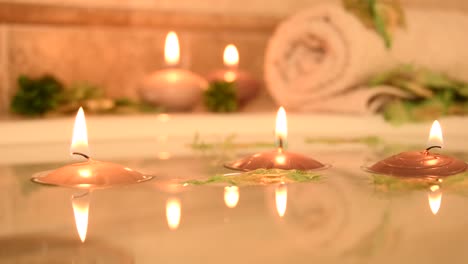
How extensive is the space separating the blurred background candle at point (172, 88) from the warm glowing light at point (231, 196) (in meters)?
0.75

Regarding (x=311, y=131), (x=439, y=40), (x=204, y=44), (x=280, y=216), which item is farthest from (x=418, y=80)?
(x=280, y=216)

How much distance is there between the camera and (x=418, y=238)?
585mm

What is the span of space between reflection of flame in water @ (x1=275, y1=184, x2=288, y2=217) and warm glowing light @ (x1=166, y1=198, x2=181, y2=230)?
0.34 ft

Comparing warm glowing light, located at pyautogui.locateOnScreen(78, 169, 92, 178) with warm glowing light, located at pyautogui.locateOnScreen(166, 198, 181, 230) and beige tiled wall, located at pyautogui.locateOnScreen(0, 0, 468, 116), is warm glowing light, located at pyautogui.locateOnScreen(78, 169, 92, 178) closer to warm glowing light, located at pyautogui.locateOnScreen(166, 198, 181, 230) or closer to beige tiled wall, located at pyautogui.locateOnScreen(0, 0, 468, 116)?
warm glowing light, located at pyautogui.locateOnScreen(166, 198, 181, 230)

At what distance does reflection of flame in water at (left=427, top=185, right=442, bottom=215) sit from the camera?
0.70 meters

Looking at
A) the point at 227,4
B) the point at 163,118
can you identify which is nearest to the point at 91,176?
the point at 163,118

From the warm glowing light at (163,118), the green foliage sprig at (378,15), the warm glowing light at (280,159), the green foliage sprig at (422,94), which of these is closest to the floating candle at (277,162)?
the warm glowing light at (280,159)

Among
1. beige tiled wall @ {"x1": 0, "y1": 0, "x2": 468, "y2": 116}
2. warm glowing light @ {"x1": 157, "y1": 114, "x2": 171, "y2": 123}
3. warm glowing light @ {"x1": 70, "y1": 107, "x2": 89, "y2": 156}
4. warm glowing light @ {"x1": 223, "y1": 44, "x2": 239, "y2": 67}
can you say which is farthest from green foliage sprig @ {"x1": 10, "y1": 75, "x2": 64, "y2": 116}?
warm glowing light @ {"x1": 70, "y1": 107, "x2": 89, "y2": 156}

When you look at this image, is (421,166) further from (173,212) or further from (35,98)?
(35,98)

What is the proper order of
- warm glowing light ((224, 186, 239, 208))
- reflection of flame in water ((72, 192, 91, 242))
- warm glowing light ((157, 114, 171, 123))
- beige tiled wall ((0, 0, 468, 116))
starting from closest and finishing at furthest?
reflection of flame in water ((72, 192, 91, 242)) → warm glowing light ((224, 186, 239, 208)) → warm glowing light ((157, 114, 171, 123)) → beige tiled wall ((0, 0, 468, 116))

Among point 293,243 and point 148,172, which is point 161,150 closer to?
point 148,172

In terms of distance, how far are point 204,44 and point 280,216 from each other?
1.22m

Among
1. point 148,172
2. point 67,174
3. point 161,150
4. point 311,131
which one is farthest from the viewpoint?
point 311,131

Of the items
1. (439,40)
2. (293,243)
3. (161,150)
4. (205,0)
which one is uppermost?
(205,0)
